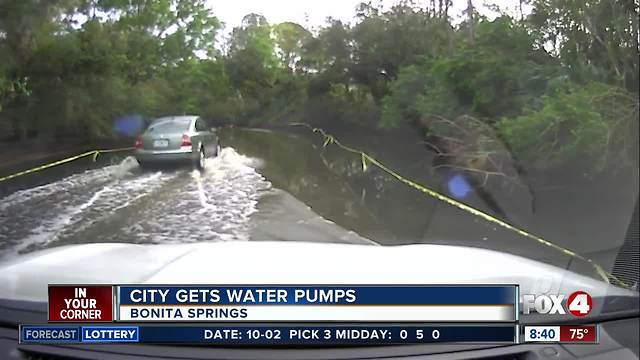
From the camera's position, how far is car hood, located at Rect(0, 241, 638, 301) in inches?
123

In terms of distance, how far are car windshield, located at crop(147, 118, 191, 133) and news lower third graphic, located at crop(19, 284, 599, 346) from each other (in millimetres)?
1417

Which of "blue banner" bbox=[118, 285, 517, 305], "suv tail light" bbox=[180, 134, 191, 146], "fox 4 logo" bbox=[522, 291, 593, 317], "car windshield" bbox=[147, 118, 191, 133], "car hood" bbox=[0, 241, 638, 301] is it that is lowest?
"fox 4 logo" bbox=[522, 291, 593, 317]

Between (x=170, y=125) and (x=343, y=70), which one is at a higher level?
(x=343, y=70)

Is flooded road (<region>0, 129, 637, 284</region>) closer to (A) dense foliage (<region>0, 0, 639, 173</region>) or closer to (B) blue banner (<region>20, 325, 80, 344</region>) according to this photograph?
(A) dense foliage (<region>0, 0, 639, 173</region>)

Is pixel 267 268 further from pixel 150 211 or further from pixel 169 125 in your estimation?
pixel 169 125

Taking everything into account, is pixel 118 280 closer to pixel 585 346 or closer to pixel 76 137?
pixel 76 137

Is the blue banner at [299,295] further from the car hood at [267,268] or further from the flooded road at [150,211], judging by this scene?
the flooded road at [150,211]

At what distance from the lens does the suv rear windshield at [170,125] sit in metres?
4.15

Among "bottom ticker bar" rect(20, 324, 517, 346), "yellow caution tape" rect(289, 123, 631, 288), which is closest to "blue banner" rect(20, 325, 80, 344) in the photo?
"bottom ticker bar" rect(20, 324, 517, 346)

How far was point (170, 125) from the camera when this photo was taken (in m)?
4.15

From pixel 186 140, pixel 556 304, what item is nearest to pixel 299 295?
pixel 556 304

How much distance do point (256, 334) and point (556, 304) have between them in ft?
4.89

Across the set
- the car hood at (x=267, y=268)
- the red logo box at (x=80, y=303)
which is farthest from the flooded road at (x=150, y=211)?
the red logo box at (x=80, y=303)

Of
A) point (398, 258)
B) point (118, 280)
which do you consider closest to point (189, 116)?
point (118, 280)
